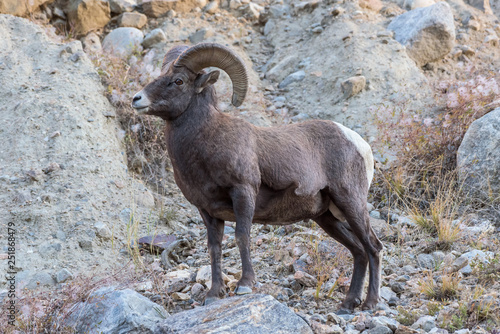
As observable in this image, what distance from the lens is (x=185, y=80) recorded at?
4.58 meters

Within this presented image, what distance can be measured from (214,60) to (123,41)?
6.72 m

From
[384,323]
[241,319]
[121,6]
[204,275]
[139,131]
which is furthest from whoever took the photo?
[121,6]

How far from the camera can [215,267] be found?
15.2 ft

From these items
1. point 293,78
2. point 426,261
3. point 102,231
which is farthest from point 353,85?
point 102,231

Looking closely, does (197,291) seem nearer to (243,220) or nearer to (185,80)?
(243,220)

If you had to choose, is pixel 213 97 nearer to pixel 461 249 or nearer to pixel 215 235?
pixel 215 235

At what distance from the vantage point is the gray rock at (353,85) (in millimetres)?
10250

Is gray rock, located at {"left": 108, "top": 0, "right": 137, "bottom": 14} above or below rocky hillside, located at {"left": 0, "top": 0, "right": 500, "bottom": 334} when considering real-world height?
above

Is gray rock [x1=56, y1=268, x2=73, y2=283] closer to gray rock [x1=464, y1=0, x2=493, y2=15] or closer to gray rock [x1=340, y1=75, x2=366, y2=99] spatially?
gray rock [x1=340, y1=75, x2=366, y2=99]

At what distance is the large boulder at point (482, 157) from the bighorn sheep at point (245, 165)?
286cm

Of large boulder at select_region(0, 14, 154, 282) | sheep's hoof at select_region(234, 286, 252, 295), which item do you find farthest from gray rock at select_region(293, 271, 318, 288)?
large boulder at select_region(0, 14, 154, 282)

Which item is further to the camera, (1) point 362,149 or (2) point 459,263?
(2) point 459,263

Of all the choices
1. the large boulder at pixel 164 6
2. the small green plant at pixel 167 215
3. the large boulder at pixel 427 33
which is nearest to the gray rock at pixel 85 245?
the small green plant at pixel 167 215

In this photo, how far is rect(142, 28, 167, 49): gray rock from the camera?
1116 cm
